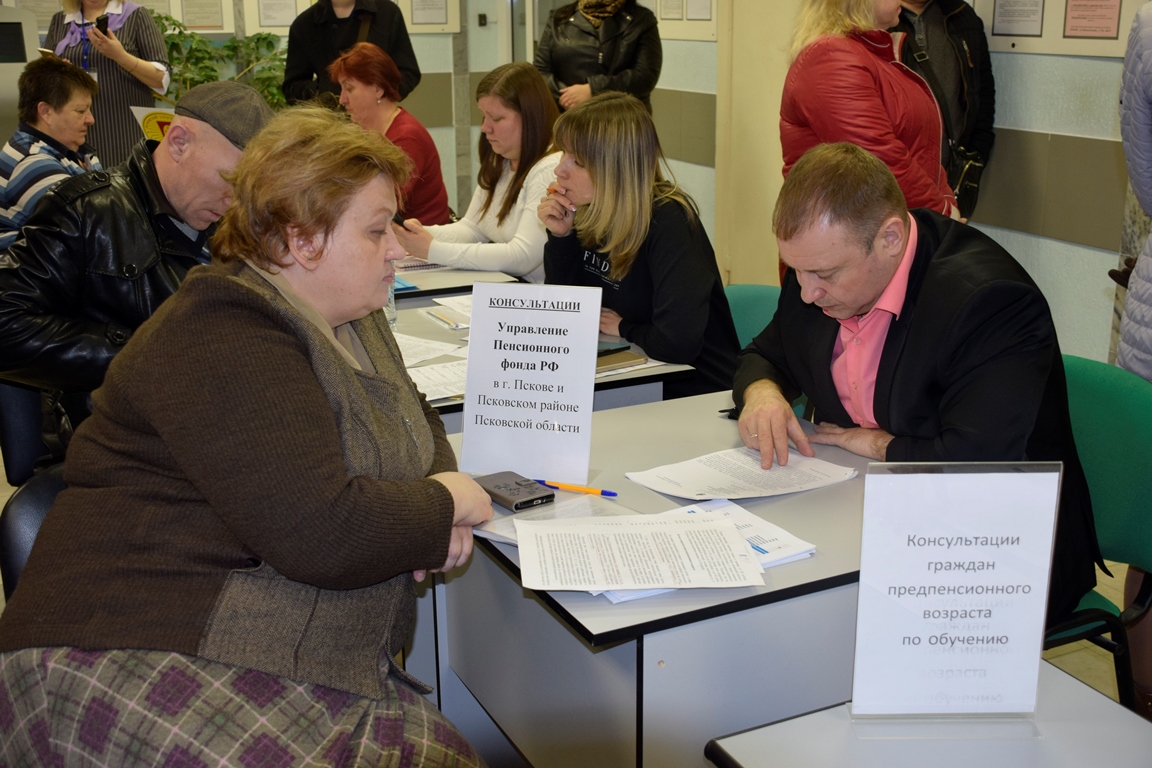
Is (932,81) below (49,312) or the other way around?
the other way around

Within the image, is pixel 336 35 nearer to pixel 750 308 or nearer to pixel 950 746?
pixel 750 308

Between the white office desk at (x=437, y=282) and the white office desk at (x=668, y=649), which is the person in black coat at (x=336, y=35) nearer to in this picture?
the white office desk at (x=437, y=282)

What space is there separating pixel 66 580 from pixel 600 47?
12.5 ft

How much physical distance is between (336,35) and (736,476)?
395cm

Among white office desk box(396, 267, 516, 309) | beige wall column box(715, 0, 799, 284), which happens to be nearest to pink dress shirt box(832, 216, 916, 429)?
white office desk box(396, 267, 516, 309)

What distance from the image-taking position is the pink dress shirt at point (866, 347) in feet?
5.86

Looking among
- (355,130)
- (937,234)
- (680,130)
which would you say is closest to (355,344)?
(355,130)

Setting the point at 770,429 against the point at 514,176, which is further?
the point at 514,176

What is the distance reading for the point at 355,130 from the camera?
5.04ft

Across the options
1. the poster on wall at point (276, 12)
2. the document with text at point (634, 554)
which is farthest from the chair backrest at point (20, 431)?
the poster on wall at point (276, 12)

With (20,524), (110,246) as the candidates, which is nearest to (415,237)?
(110,246)

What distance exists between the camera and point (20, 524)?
154cm

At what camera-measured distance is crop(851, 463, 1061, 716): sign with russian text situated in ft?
3.51

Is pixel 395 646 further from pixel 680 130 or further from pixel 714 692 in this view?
pixel 680 130
